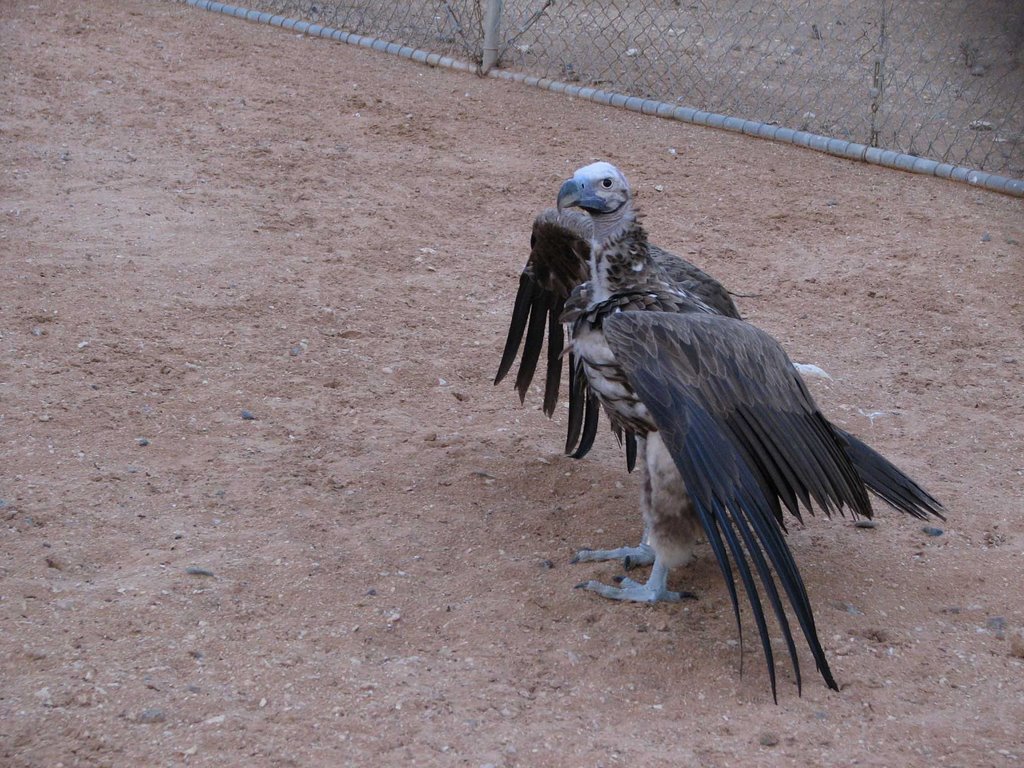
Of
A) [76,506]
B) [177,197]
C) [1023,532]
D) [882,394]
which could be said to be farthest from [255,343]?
[1023,532]

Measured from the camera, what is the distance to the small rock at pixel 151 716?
230 centimetres

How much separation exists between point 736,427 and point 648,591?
1.75 ft

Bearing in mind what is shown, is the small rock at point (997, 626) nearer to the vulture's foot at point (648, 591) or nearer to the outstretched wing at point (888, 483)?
the outstretched wing at point (888, 483)

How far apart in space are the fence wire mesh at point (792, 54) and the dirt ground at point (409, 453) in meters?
0.52

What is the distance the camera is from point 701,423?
8.52ft

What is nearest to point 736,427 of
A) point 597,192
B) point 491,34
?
point 597,192

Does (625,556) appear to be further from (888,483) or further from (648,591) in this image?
(888,483)

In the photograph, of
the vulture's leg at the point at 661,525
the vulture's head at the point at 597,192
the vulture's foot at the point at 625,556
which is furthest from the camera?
the vulture's foot at the point at 625,556

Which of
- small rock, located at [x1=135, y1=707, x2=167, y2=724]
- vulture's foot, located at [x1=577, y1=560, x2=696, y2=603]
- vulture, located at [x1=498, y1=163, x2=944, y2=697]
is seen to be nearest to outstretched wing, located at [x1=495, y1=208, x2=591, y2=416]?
vulture, located at [x1=498, y1=163, x2=944, y2=697]

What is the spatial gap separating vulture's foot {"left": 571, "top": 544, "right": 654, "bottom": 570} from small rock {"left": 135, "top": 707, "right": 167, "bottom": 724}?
3.89 feet

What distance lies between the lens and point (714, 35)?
7727 millimetres

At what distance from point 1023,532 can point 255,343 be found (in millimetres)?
2538

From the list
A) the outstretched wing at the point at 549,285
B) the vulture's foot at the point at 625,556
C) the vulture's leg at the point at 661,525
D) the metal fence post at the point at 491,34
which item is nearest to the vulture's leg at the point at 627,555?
the vulture's foot at the point at 625,556

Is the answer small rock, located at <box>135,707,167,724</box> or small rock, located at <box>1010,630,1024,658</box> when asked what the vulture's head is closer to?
small rock, located at <box>1010,630,1024,658</box>
